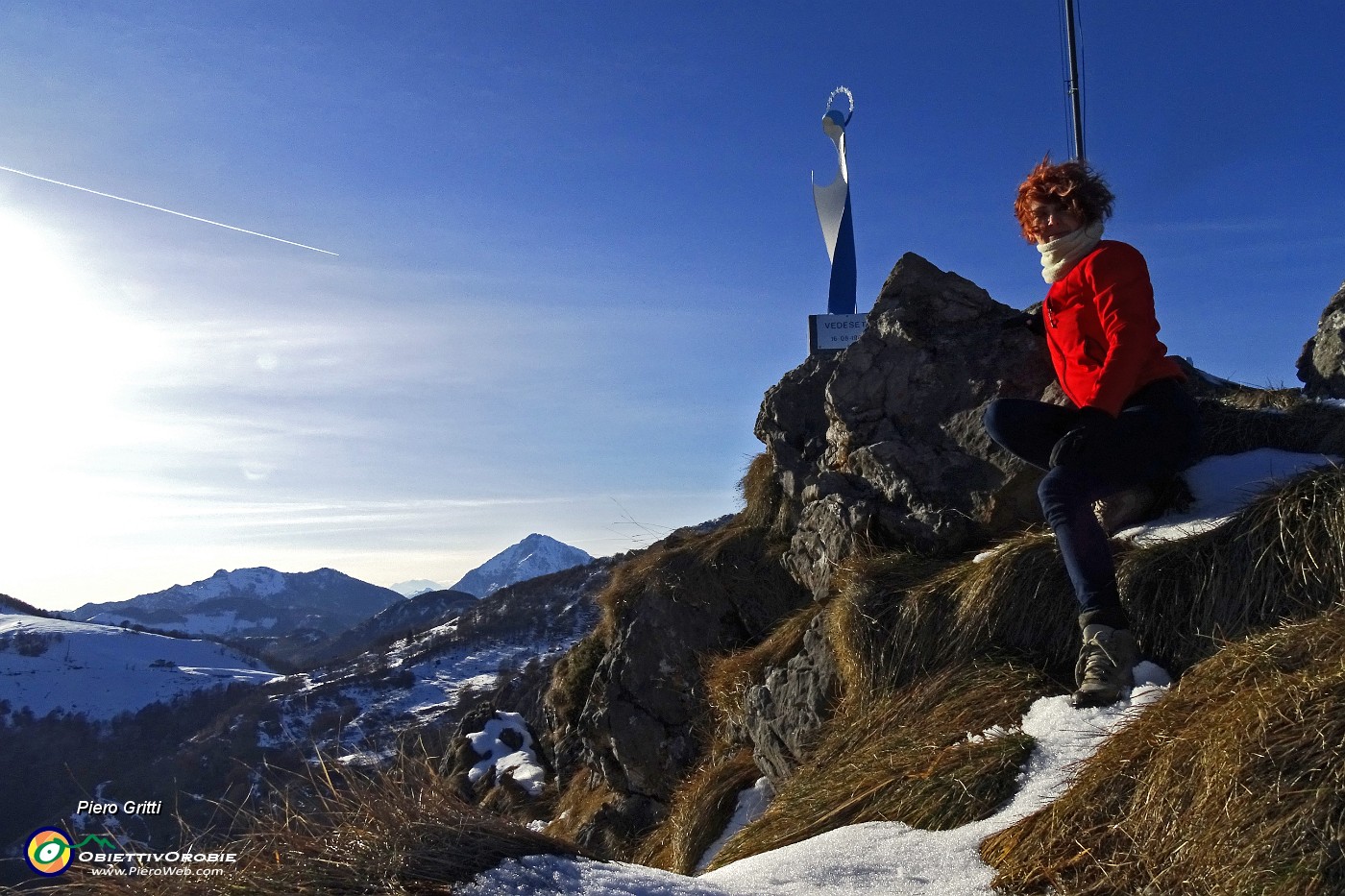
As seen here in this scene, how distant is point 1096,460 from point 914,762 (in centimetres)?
203

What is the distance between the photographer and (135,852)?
292 centimetres

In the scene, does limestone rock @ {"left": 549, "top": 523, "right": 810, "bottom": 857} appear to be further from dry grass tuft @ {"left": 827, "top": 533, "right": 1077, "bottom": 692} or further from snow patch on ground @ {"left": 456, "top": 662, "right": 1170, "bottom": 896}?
snow patch on ground @ {"left": 456, "top": 662, "right": 1170, "bottom": 896}

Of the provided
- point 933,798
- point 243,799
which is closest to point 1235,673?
point 933,798

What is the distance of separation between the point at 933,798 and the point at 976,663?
54.3 inches

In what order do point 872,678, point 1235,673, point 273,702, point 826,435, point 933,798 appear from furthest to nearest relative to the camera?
point 273,702
point 826,435
point 872,678
point 933,798
point 1235,673

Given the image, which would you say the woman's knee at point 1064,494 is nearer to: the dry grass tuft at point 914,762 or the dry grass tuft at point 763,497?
the dry grass tuft at point 914,762

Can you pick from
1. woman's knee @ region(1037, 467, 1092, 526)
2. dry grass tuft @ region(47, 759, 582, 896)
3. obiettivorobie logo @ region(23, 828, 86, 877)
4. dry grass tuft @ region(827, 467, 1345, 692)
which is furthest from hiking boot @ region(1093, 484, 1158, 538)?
obiettivorobie logo @ region(23, 828, 86, 877)

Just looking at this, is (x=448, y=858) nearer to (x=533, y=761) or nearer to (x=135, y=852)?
(x=135, y=852)

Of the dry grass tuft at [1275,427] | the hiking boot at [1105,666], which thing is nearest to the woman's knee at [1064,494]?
the hiking boot at [1105,666]

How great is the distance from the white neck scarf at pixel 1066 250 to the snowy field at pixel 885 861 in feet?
6.16

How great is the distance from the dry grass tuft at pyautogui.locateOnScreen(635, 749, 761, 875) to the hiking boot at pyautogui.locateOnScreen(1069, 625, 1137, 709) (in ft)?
12.2

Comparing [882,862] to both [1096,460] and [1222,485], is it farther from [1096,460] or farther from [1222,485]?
[1222,485]

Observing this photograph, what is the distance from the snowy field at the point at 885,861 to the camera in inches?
120

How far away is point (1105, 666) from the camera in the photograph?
4.16 m
